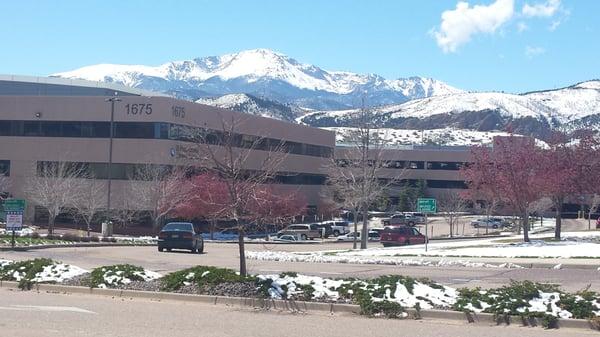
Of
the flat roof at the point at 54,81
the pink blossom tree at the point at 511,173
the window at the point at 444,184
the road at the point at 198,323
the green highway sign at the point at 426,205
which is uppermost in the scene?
the flat roof at the point at 54,81

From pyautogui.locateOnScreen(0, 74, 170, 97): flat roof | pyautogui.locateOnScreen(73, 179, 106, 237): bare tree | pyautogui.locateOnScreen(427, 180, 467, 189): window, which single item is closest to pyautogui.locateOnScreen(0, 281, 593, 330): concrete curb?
pyautogui.locateOnScreen(73, 179, 106, 237): bare tree

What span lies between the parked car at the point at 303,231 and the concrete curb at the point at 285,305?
4775cm

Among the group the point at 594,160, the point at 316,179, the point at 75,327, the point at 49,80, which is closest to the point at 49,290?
the point at 75,327

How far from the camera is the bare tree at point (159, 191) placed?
190 feet

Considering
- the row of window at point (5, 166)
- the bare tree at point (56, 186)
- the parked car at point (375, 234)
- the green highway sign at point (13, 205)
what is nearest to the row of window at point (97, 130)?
the row of window at point (5, 166)

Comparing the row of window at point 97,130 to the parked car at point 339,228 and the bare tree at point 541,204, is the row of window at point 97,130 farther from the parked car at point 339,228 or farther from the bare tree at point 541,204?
the bare tree at point 541,204

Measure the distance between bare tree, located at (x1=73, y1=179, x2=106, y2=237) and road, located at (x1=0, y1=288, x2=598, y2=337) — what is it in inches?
1681

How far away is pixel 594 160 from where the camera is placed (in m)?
42.2

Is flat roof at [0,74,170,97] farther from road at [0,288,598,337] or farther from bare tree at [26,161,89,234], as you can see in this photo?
road at [0,288,598,337]

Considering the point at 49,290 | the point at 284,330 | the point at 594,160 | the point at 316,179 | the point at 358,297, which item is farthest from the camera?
the point at 316,179

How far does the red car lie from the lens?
160 feet

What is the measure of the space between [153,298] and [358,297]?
4462 mm

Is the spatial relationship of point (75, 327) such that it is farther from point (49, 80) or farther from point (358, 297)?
point (49, 80)

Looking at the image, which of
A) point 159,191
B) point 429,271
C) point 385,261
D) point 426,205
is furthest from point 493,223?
point 429,271
